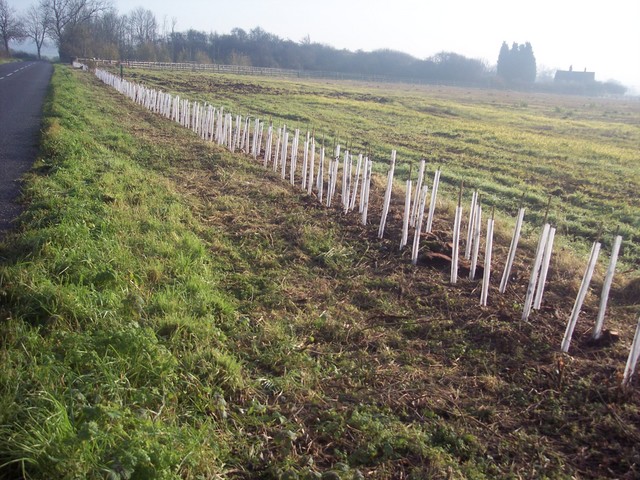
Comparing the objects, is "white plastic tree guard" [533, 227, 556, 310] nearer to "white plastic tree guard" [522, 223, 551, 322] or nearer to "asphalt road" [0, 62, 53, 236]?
"white plastic tree guard" [522, 223, 551, 322]

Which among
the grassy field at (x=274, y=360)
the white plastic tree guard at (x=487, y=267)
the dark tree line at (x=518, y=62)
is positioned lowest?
the grassy field at (x=274, y=360)

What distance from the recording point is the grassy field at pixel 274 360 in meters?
2.99

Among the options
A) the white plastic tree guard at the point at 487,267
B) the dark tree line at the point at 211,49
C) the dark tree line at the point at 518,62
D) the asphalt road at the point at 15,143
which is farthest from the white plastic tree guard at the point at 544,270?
the dark tree line at the point at 518,62

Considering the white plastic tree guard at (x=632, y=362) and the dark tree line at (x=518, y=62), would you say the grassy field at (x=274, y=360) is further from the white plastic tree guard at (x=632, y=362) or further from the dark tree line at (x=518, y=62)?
the dark tree line at (x=518, y=62)

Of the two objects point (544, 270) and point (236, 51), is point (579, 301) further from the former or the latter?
point (236, 51)

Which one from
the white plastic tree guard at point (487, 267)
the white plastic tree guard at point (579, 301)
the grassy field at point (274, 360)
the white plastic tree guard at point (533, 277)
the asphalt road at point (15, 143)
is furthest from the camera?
the asphalt road at point (15, 143)

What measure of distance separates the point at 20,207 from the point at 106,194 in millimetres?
1064

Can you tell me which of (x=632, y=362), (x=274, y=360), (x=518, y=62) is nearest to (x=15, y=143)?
(x=274, y=360)

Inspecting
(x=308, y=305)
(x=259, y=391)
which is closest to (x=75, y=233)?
(x=308, y=305)

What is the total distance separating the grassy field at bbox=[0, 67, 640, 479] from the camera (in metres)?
→ 2.99

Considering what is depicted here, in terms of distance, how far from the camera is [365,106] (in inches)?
1344

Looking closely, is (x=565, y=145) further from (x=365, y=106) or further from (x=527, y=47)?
(x=527, y=47)

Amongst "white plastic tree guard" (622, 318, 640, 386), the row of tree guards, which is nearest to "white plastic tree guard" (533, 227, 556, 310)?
A: the row of tree guards

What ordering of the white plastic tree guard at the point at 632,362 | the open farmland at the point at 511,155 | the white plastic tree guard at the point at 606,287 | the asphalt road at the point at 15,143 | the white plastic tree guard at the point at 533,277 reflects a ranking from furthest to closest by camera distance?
the open farmland at the point at 511,155 → the asphalt road at the point at 15,143 → the white plastic tree guard at the point at 533,277 → the white plastic tree guard at the point at 606,287 → the white plastic tree guard at the point at 632,362
